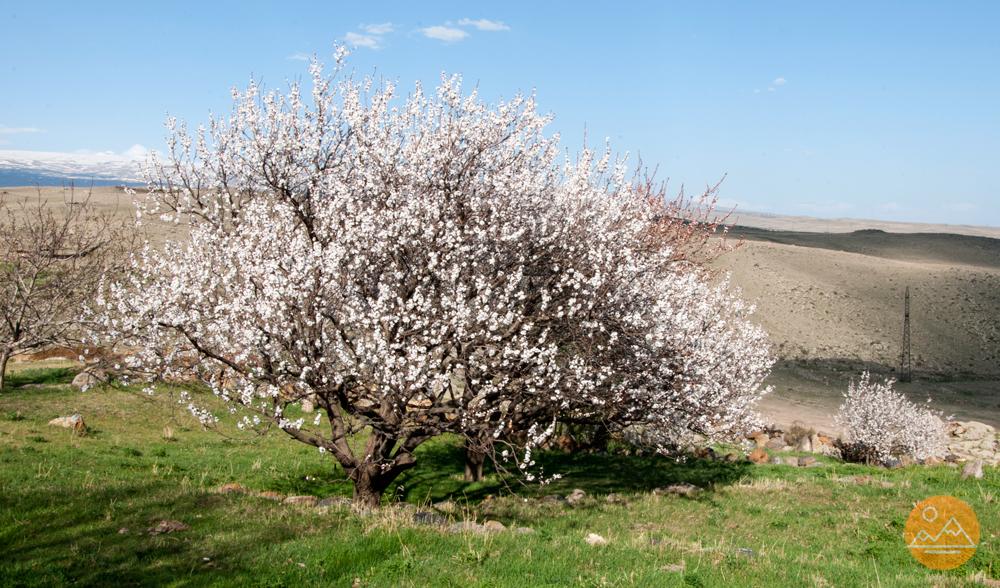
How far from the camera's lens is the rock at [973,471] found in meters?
20.0

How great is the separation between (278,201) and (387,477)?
20.8ft

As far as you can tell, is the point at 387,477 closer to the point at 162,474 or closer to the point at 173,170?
the point at 162,474

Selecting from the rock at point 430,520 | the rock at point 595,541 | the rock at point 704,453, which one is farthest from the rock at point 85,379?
the rock at point 704,453

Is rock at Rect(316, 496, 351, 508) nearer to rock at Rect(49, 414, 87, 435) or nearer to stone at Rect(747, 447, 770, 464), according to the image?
rock at Rect(49, 414, 87, 435)

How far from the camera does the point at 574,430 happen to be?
81.0 feet

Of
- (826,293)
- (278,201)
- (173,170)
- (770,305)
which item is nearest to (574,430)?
(278,201)

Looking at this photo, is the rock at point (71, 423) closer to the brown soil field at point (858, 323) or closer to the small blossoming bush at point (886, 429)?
the brown soil field at point (858, 323)

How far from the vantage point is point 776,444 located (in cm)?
2858

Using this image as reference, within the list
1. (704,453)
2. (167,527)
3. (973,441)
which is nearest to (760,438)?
(704,453)

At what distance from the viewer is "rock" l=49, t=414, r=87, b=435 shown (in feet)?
68.3

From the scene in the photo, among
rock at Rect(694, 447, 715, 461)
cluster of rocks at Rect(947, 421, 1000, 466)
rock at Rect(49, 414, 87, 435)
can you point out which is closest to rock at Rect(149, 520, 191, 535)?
rock at Rect(49, 414, 87, 435)

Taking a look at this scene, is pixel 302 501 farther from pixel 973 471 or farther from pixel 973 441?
pixel 973 441

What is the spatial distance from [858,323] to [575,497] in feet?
167

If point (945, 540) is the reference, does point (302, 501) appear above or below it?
below
